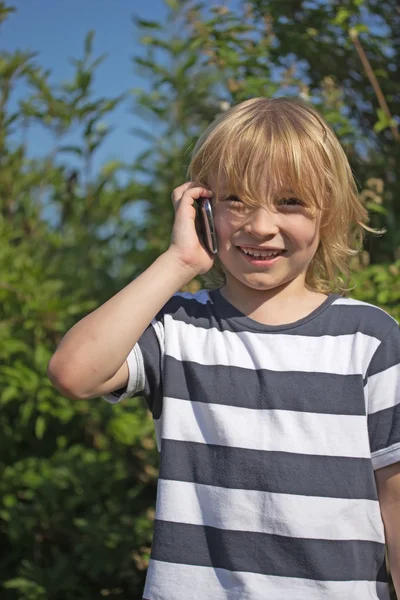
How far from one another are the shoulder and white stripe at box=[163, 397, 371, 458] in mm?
202

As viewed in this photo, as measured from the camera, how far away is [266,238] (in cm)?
174

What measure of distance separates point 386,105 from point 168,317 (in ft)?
5.97

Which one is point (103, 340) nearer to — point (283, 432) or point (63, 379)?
point (63, 379)

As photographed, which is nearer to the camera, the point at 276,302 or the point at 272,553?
the point at 272,553

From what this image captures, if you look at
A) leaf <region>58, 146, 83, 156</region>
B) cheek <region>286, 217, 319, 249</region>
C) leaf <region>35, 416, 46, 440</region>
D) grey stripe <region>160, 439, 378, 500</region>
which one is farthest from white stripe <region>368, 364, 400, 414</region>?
leaf <region>58, 146, 83, 156</region>

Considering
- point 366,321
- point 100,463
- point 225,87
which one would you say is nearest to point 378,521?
point 366,321

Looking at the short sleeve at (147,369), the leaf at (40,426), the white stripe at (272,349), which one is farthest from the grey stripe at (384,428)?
the leaf at (40,426)

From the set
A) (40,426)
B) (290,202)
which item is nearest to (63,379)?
(290,202)

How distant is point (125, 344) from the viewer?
65.7 inches

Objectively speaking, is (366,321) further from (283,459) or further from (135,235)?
(135,235)

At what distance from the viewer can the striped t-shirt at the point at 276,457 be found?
1.65m

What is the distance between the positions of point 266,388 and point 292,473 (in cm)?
19

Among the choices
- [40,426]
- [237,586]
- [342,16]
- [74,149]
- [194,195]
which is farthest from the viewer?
[74,149]

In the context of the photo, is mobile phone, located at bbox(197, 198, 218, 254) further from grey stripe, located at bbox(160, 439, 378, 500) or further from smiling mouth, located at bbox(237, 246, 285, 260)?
grey stripe, located at bbox(160, 439, 378, 500)
